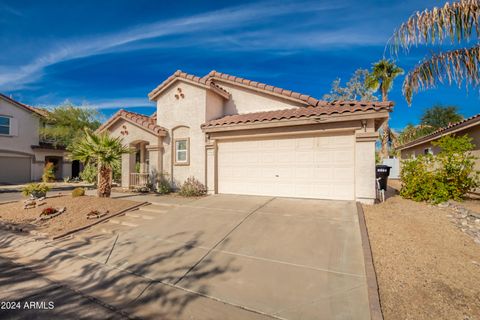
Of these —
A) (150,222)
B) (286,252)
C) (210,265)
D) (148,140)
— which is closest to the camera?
(210,265)

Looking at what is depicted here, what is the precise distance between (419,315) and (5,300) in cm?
620

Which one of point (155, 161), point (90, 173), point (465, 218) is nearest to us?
point (465, 218)

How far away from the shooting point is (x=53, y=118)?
24.5 metres

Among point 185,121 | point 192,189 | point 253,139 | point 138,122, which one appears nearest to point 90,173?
point 138,122

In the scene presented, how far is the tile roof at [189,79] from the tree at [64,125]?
17321 mm

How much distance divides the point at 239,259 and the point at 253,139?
19.8 feet

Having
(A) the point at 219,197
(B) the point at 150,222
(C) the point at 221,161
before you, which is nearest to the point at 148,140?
(C) the point at 221,161

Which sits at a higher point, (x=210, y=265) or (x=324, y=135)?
(x=324, y=135)

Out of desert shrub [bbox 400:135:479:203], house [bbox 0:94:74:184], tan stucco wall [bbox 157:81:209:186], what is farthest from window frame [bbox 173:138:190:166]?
house [bbox 0:94:74:184]

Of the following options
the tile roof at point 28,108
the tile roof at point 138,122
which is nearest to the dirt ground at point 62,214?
the tile roof at point 138,122

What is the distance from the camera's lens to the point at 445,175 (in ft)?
26.4

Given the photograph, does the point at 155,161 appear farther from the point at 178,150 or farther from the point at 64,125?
the point at 64,125

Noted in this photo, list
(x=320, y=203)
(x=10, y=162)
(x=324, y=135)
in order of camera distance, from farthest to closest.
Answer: (x=10, y=162), (x=324, y=135), (x=320, y=203)

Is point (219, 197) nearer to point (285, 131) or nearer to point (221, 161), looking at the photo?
point (221, 161)
